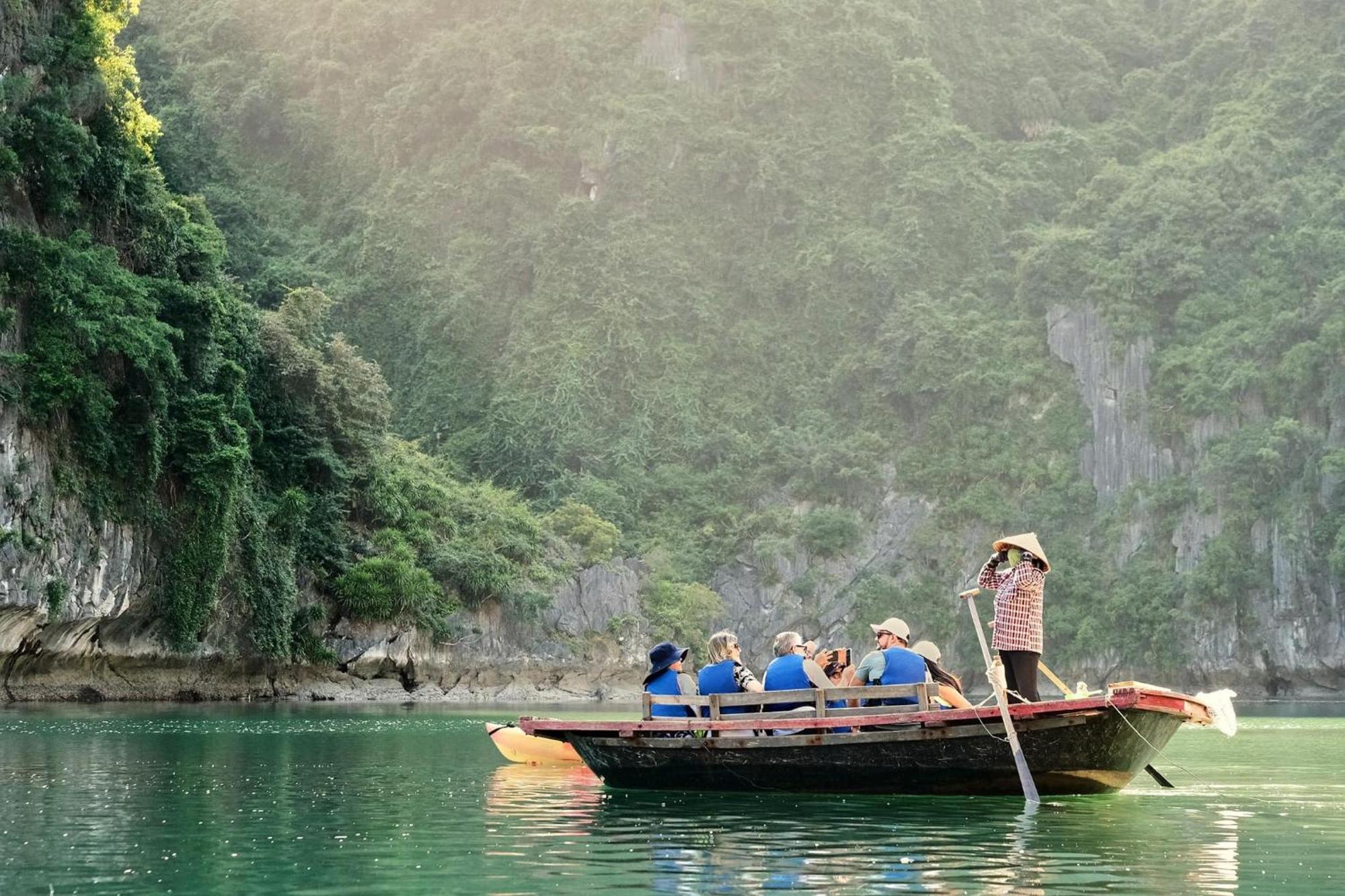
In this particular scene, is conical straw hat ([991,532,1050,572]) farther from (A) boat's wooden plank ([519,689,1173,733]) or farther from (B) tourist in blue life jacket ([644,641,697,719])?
(B) tourist in blue life jacket ([644,641,697,719])

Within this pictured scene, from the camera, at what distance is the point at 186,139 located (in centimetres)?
6888

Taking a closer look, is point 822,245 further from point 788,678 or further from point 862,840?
point 862,840

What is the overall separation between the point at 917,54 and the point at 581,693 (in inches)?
1605

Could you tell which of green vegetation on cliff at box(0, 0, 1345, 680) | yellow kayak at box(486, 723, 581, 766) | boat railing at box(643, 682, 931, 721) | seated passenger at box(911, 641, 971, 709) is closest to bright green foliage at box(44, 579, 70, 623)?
green vegetation on cliff at box(0, 0, 1345, 680)

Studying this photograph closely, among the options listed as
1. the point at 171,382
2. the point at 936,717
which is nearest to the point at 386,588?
the point at 171,382

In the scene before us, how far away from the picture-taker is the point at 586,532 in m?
57.0

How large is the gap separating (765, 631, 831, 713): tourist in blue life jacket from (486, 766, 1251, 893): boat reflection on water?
0.85 metres

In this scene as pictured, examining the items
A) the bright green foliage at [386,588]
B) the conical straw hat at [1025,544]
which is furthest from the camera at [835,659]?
the bright green foliage at [386,588]

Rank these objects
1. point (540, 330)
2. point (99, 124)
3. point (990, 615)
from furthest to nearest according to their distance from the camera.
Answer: point (540, 330) → point (990, 615) → point (99, 124)

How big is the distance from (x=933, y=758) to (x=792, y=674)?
1.49m

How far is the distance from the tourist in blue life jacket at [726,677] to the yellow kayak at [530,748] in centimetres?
461

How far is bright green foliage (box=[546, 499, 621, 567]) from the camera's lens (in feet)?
185

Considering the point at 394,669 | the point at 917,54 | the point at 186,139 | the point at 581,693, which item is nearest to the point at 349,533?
the point at 394,669

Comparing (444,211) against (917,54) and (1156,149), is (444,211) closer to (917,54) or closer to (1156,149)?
(917,54)
